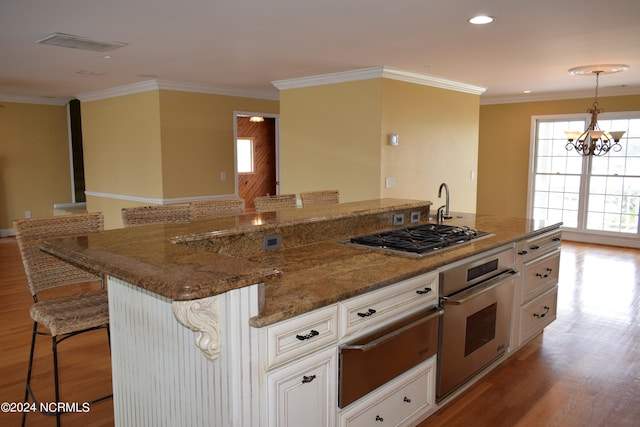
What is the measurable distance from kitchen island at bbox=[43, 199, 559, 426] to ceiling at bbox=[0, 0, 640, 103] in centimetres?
164

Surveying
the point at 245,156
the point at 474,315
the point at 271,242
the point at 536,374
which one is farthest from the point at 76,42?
the point at 245,156

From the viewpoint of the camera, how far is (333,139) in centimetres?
586

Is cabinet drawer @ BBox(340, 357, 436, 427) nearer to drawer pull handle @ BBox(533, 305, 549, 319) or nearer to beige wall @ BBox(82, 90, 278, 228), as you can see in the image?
drawer pull handle @ BBox(533, 305, 549, 319)

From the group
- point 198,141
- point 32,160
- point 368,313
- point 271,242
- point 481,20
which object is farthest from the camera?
point 32,160

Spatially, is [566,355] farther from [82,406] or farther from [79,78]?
[79,78]

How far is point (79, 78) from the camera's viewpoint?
6.13 m

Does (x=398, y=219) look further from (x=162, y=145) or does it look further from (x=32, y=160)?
(x=32, y=160)

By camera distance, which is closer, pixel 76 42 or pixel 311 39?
pixel 311 39

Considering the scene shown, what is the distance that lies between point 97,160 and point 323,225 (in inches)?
247

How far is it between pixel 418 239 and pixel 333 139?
318 cm

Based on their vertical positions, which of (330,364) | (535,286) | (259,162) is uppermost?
(259,162)

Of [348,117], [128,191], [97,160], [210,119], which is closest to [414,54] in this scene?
[348,117]

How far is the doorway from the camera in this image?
1005 centimetres

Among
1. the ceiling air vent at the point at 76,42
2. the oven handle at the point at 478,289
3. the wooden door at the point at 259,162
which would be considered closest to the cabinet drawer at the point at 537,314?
the oven handle at the point at 478,289
